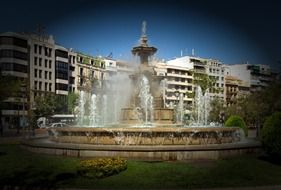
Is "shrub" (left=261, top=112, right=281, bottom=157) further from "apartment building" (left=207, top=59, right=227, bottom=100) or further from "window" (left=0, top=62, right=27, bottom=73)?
"apartment building" (left=207, top=59, right=227, bottom=100)

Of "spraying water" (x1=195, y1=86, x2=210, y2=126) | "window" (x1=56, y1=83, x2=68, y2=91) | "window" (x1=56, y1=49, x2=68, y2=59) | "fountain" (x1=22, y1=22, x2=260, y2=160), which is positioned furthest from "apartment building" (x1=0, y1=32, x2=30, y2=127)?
"fountain" (x1=22, y1=22, x2=260, y2=160)

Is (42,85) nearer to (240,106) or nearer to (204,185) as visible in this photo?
(240,106)

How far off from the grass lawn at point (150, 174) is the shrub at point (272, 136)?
1.73 feet

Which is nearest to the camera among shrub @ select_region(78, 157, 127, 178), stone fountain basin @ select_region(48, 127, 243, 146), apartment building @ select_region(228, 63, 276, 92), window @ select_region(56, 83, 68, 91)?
shrub @ select_region(78, 157, 127, 178)

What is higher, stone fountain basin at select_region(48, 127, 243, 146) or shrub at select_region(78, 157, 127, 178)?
stone fountain basin at select_region(48, 127, 243, 146)

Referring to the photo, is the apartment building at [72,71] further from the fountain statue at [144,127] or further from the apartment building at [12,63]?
the fountain statue at [144,127]

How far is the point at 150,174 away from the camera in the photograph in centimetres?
1346

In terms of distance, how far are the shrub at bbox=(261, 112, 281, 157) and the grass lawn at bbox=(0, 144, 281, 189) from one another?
1.73 feet

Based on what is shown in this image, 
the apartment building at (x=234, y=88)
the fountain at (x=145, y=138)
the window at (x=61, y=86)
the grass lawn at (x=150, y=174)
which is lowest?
the grass lawn at (x=150, y=174)

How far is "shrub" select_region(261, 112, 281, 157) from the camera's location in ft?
52.0

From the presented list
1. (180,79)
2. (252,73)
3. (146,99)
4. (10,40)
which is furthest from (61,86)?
(252,73)

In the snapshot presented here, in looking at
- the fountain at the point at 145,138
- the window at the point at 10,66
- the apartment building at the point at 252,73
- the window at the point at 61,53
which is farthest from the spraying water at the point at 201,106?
the apartment building at the point at 252,73

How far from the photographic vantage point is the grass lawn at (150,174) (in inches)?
485

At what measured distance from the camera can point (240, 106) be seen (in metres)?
60.4
